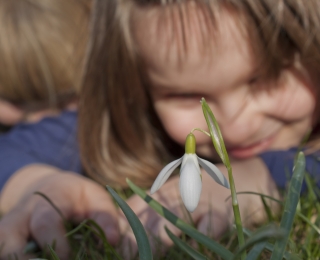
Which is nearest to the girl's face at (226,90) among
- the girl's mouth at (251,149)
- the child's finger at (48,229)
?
the girl's mouth at (251,149)

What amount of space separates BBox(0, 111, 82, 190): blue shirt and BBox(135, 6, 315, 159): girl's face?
408mm

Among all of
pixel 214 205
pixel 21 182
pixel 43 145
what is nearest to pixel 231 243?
pixel 214 205

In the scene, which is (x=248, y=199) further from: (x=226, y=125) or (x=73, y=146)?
(x=73, y=146)

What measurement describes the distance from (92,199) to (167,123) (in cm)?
38

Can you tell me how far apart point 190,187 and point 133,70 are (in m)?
0.92

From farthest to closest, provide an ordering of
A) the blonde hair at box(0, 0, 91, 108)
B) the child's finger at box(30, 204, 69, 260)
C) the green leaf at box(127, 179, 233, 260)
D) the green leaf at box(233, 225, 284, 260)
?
the blonde hair at box(0, 0, 91, 108) → the child's finger at box(30, 204, 69, 260) → the green leaf at box(127, 179, 233, 260) → the green leaf at box(233, 225, 284, 260)

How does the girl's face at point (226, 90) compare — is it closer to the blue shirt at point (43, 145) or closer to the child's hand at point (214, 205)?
the child's hand at point (214, 205)

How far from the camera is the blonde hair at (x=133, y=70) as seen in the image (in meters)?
1.18

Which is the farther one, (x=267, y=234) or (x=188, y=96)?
(x=188, y=96)

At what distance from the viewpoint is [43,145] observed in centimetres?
169

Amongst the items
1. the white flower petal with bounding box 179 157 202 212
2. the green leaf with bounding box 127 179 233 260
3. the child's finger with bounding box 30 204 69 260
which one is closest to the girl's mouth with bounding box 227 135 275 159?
the child's finger with bounding box 30 204 69 260

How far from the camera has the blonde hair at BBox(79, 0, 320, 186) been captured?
118 cm

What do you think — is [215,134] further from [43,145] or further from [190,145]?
[43,145]

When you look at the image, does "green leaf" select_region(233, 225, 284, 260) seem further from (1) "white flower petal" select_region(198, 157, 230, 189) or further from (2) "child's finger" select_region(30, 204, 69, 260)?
(2) "child's finger" select_region(30, 204, 69, 260)
